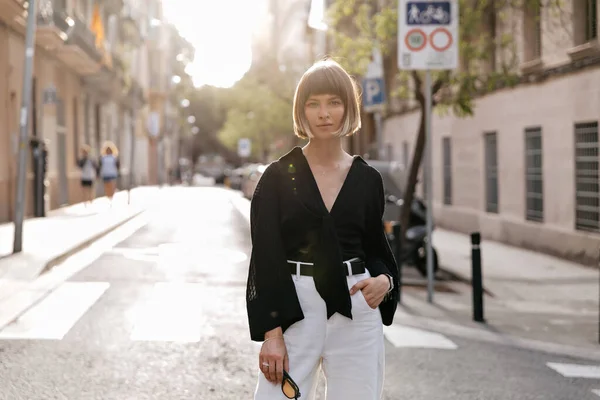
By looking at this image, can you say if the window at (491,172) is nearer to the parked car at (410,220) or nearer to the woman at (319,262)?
the parked car at (410,220)

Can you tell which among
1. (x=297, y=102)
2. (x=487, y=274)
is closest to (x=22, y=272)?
(x=487, y=274)

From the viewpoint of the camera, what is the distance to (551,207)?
17.8m

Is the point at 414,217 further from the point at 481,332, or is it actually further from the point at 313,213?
the point at 313,213

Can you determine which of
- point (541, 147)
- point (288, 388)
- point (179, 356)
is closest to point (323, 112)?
point (288, 388)

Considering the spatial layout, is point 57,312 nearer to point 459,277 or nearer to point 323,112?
point 323,112

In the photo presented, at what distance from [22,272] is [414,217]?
19.9ft

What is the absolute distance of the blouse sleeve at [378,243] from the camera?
317cm

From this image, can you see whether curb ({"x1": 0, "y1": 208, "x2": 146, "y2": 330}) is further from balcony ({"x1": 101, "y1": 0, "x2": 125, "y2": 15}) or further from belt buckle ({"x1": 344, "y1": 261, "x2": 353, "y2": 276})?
balcony ({"x1": 101, "y1": 0, "x2": 125, "y2": 15})

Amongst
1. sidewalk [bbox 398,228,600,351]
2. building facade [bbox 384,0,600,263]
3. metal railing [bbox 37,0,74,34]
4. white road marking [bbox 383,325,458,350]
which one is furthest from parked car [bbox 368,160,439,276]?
metal railing [bbox 37,0,74,34]

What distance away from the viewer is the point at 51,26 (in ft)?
76.7

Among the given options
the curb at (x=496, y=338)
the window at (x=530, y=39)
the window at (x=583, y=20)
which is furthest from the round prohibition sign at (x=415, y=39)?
the window at (x=530, y=39)

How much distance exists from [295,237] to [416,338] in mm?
5189

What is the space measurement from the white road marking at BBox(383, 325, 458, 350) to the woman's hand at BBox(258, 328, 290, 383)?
15.7 feet

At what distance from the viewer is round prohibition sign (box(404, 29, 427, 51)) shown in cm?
1059
